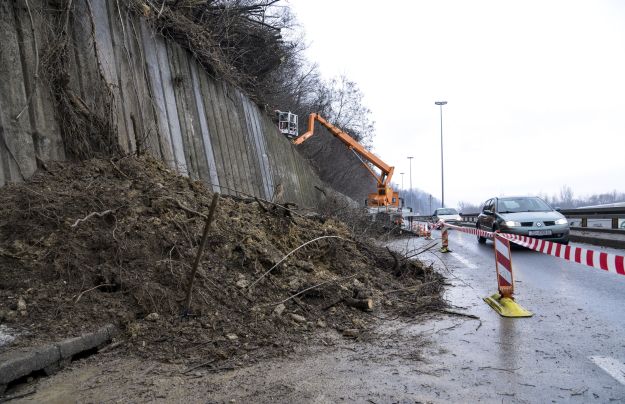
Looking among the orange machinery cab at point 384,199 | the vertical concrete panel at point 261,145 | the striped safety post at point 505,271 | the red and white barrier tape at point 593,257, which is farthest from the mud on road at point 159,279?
the orange machinery cab at point 384,199

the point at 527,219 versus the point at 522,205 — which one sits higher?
the point at 522,205

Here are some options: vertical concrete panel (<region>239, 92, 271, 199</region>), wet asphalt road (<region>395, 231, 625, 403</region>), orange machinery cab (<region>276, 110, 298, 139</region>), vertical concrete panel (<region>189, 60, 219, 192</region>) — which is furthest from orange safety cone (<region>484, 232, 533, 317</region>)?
orange machinery cab (<region>276, 110, 298, 139</region>)

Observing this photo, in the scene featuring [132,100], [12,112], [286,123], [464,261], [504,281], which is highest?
[286,123]

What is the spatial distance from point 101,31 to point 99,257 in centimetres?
540

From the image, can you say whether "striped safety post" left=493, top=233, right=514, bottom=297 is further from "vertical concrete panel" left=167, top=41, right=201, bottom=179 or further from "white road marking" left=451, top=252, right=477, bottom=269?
"vertical concrete panel" left=167, top=41, right=201, bottom=179

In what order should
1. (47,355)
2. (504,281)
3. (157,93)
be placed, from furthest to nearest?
1. (157,93)
2. (504,281)
3. (47,355)

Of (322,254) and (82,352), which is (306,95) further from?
(82,352)

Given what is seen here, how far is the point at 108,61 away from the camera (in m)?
8.34

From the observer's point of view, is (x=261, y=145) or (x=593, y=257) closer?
(x=593, y=257)

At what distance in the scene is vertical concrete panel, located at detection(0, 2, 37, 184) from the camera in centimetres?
593

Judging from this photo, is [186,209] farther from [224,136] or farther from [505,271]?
[224,136]

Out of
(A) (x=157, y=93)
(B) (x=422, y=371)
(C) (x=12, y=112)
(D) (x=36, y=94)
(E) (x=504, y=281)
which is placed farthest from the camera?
(A) (x=157, y=93)

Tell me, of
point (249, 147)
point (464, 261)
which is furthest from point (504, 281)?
point (249, 147)

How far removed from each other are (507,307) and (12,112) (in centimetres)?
711
